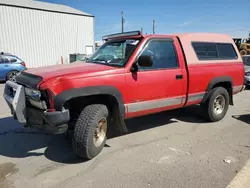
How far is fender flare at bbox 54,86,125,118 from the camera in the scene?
308 centimetres

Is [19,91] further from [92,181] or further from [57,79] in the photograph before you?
[92,181]

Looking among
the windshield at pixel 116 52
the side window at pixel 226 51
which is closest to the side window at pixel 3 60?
the windshield at pixel 116 52

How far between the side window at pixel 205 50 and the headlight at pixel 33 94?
11.4 ft

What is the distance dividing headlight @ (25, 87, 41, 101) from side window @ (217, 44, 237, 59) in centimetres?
433

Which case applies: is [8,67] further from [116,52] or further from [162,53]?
[162,53]

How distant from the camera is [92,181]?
299 centimetres

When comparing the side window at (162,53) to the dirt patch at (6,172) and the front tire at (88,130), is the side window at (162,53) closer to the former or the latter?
the front tire at (88,130)

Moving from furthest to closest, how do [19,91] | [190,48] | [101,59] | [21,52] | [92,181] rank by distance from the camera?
[21,52]
[190,48]
[101,59]
[19,91]
[92,181]

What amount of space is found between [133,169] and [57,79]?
171cm

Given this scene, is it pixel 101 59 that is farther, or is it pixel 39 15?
pixel 39 15

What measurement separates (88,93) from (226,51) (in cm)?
403

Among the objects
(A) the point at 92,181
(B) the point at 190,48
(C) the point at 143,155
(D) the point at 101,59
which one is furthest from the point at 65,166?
(B) the point at 190,48

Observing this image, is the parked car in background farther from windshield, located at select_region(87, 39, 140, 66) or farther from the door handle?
the door handle

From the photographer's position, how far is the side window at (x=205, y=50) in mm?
4996
